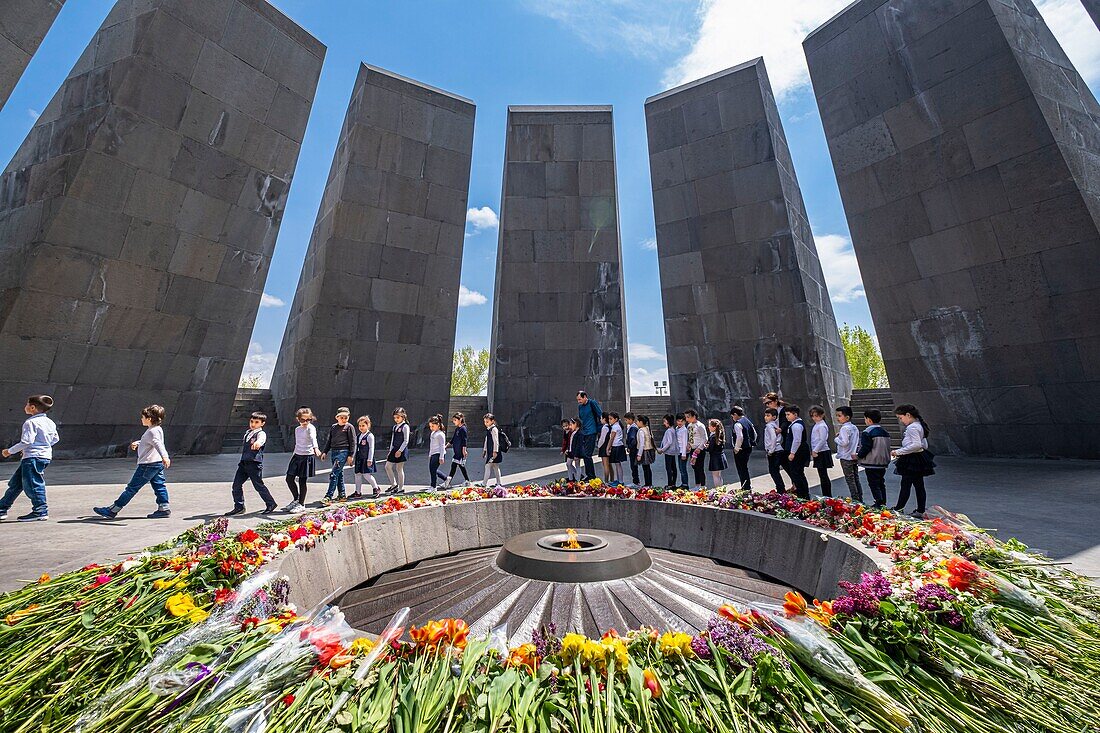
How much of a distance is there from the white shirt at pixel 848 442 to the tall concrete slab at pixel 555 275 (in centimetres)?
928

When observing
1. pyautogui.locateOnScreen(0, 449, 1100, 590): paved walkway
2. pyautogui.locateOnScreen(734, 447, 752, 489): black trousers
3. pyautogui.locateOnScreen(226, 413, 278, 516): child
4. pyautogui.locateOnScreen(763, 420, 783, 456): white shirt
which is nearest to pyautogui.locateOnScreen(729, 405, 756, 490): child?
pyautogui.locateOnScreen(734, 447, 752, 489): black trousers

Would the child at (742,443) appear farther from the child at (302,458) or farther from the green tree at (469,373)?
the green tree at (469,373)

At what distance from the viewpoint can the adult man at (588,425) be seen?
10305 millimetres

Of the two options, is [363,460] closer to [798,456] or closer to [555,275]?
[798,456]

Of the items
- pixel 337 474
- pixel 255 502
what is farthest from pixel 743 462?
pixel 255 502

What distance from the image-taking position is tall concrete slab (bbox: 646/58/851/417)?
1493 cm

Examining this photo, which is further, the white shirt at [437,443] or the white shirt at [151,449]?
the white shirt at [437,443]

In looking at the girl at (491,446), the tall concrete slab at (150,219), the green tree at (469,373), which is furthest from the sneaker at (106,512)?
the green tree at (469,373)

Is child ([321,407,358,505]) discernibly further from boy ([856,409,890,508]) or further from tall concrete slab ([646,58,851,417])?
tall concrete slab ([646,58,851,417])

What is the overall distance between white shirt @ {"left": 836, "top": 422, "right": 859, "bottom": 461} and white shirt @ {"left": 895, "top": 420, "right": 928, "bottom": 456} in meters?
0.71

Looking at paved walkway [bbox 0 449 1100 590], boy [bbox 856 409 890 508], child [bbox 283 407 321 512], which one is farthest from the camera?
child [bbox 283 407 321 512]

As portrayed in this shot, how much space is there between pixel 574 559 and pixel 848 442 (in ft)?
16.1

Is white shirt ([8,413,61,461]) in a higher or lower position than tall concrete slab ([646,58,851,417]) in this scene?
lower

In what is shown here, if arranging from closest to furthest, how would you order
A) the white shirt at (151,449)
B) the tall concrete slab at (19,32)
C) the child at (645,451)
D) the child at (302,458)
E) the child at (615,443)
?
the white shirt at (151,449) < the child at (302,458) < the tall concrete slab at (19,32) < the child at (645,451) < the child at (615,443)
